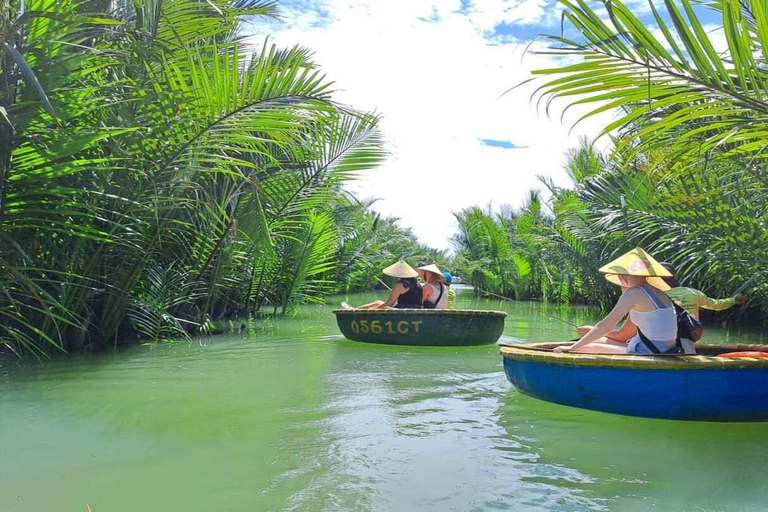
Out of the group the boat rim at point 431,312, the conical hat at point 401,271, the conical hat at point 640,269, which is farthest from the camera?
the conical hat at point 401,271

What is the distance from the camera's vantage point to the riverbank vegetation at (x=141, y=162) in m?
4.36

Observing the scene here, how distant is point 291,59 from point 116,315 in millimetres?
4293

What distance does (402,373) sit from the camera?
26.6 feet

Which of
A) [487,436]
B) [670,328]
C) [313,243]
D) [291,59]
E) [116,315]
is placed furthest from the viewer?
[313,243]

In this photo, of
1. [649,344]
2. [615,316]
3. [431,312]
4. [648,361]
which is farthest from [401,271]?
[648,361]

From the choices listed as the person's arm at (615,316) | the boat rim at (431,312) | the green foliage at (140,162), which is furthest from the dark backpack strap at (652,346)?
the boat rim at (431,312)

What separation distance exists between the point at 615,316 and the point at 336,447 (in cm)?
255

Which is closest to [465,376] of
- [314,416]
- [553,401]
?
[553,401]

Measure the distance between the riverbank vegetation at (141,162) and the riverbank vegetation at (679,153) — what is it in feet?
9.53

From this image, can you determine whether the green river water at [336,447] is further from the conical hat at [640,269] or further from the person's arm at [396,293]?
the person's arm at [396,293]

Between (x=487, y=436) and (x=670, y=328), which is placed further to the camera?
(x=670, y=328)

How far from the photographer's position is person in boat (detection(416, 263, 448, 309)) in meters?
11.0

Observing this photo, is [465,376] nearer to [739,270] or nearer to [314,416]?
[314,416]

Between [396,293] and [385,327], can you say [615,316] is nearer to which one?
[385,327]
